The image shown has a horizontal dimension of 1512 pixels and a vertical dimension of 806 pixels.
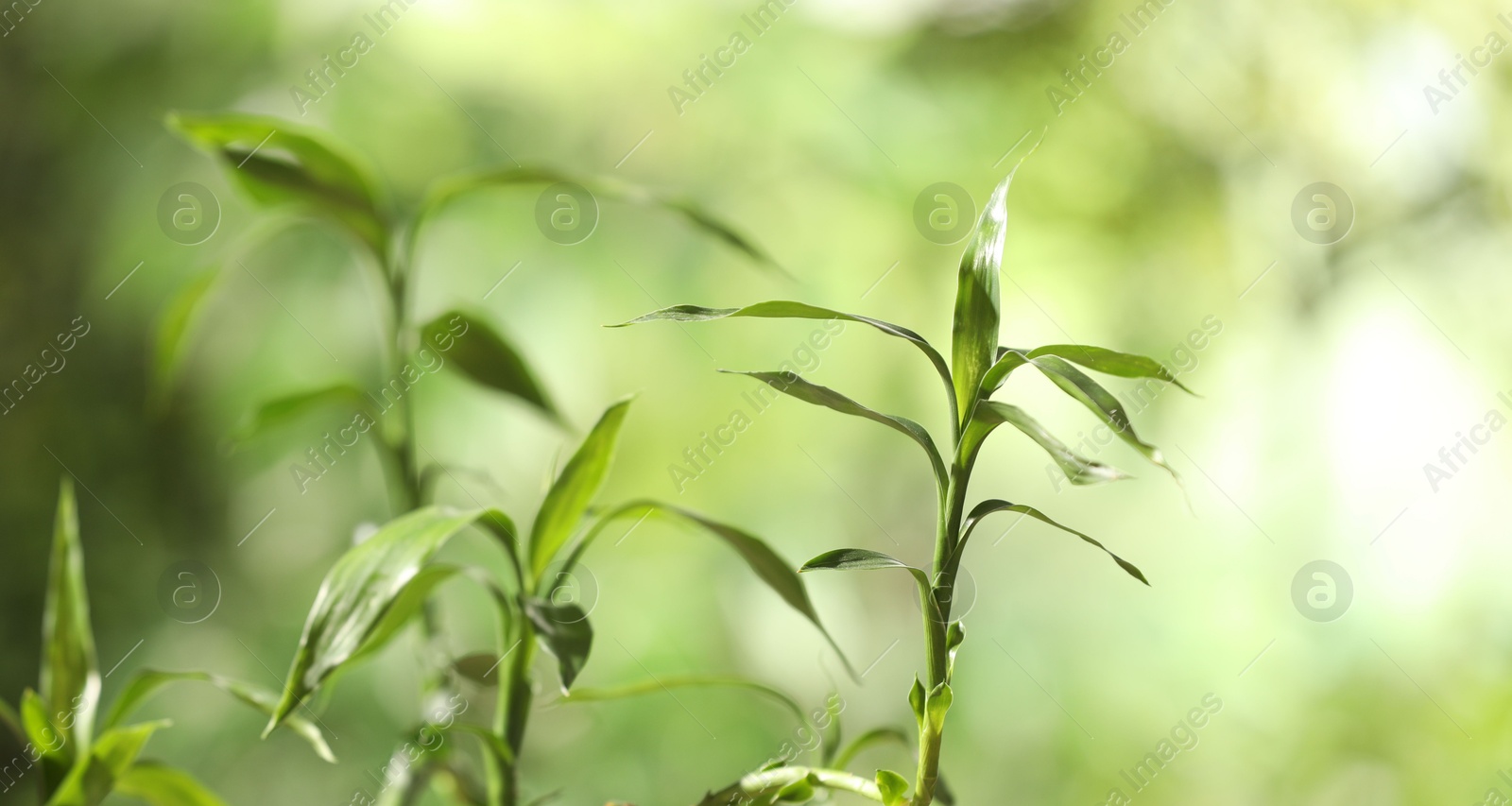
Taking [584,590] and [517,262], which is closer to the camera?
[584,590]

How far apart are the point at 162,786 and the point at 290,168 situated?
371 millimetres

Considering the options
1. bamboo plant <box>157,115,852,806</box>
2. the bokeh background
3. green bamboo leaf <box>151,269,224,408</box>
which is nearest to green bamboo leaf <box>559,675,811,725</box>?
bamboo plant <box>157,115,852,806</box>

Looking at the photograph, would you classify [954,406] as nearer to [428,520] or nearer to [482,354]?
[428,520]

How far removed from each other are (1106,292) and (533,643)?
1.20 meters

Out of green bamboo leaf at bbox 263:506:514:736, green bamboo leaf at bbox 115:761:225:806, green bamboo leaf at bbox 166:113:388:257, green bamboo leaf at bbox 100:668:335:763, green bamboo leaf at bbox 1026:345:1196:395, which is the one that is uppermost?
green bamboo leaf at bbox 1026:345:1196:395

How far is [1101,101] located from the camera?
1.44m

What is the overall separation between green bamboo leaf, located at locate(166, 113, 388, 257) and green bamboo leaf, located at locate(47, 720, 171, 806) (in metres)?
0.31

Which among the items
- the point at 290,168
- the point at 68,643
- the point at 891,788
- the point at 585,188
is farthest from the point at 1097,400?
the point at 68,643

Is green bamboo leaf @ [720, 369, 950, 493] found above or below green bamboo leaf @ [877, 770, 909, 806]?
above

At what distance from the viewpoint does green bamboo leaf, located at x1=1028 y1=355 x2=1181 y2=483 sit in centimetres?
Result: 30

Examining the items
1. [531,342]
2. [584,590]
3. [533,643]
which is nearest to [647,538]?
[584,590]

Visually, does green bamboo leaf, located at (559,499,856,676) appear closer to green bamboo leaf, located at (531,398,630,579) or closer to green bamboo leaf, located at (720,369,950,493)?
green bamboo leaf, located at (531,398,630,579)

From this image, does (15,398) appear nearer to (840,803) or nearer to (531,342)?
(531,342)

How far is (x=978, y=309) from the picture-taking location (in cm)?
36
